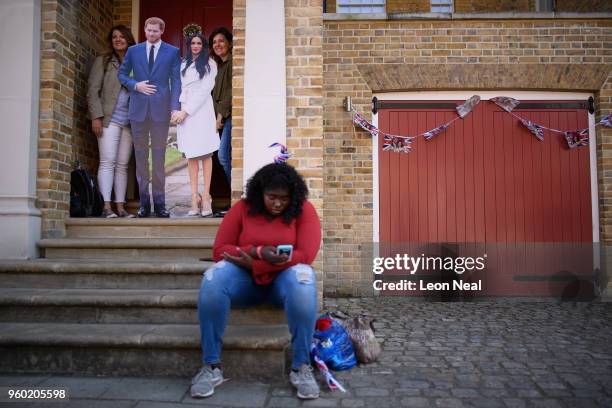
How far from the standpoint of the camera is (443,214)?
562 cm

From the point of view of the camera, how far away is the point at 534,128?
5574 millimetres

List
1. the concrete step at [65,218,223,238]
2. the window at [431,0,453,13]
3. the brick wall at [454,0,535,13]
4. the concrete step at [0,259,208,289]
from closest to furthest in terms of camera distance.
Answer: the concrete step at [0,259,208,289], the concrete step at [65,218,223,238], the brick wall at [454,0,535,13], the window at [431,0,453,13]

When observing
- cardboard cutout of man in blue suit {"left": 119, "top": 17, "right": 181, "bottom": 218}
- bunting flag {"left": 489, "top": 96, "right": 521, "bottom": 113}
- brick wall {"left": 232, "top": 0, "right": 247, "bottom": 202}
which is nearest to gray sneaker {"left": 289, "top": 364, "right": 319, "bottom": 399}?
brick wall {"left": 232, "top": 0, "right": 247, "bottom": 202}

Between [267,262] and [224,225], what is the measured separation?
41 centimetres

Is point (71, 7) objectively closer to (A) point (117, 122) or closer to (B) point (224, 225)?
(A) point (117, 122)

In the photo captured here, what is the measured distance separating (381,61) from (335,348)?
13.6 feet

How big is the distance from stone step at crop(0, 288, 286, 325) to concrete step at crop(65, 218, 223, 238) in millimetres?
1040

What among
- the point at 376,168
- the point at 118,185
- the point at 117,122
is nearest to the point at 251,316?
the point at 118,185

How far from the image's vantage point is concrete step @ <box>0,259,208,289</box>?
3.43 m

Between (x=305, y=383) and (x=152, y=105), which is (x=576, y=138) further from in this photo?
(x=152, y=105)

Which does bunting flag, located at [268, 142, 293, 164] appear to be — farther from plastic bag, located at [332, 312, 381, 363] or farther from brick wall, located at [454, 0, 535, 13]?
brick wall, located at [454, 0, 535, 13]

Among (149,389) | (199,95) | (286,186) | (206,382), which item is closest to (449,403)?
(206,382)

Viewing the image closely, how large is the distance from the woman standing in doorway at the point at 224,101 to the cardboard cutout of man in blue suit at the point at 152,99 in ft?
1.59

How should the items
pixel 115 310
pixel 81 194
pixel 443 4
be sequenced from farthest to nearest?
pixel 443 4 → pixel 81 194 → pixel 115 310
